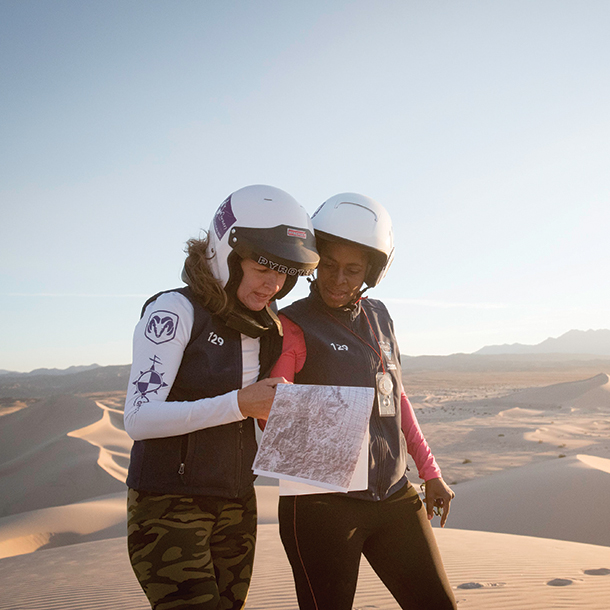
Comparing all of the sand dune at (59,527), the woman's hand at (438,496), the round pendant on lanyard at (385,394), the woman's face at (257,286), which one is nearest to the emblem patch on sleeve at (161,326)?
the woman's face at (257,286)

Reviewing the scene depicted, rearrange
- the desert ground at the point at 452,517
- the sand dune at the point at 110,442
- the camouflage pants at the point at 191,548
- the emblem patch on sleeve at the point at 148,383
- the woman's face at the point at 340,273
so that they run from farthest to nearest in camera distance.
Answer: the sand dune at the point at 110,442 → the desert ground at the point at 452,517 → the woman's face at the point at 340,273 → the emblem patch on sleeve at the point at 148,383 → the camouflage pants at the point at 191,548

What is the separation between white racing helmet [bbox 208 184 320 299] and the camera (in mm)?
2225

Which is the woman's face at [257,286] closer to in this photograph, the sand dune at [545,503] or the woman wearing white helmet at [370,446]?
the woman wearing white helmet at [370,446]

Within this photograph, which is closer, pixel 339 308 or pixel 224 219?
pixel 224 219

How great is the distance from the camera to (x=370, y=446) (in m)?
2.27

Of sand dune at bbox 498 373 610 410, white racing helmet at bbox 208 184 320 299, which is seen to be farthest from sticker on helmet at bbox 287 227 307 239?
sand dune at bbox 498 373 610 410

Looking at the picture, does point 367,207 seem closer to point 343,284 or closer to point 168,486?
point 343,284

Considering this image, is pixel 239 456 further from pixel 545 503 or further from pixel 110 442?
pixel 110 442

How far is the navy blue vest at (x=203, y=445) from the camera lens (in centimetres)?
198

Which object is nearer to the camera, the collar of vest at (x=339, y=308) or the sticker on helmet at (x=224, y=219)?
the sticker on helmet at (x=224, y=219)

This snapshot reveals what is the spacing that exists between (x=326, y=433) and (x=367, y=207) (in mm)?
1385

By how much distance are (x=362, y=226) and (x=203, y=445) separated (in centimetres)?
138

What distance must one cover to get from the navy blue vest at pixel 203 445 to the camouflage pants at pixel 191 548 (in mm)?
62

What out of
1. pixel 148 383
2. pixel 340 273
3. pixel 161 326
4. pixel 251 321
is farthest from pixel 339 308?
pixel 148 383
